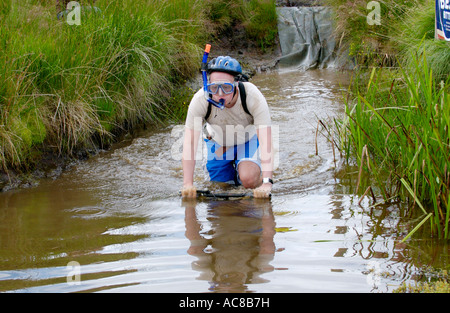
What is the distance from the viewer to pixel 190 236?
4055mm

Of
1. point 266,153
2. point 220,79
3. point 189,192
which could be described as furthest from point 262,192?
point 220,79

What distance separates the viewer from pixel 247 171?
550 cm

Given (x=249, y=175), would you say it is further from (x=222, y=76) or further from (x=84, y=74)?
(x=84, y=74)

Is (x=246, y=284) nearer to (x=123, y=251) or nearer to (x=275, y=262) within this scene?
(x=275, y=262)

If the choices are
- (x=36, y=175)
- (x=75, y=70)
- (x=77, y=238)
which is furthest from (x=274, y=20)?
(x=77, y=238)

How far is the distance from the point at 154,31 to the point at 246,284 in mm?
5659

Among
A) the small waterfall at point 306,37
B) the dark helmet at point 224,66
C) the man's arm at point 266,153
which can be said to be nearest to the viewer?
the dark helmet at point 224,66

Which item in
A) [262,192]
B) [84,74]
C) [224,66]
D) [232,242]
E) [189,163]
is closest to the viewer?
[232,242]

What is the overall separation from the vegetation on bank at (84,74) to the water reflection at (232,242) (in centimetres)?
202

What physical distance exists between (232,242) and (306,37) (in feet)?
37.5

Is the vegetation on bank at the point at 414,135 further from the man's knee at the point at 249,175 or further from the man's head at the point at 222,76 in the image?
the man's head at the point at 222,76

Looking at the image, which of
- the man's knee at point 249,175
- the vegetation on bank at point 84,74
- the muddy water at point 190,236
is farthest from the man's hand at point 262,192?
the vegetation on bank at point 84,74

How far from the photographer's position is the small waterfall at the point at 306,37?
13875 millimetres

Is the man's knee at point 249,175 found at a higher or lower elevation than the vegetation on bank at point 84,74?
lower
